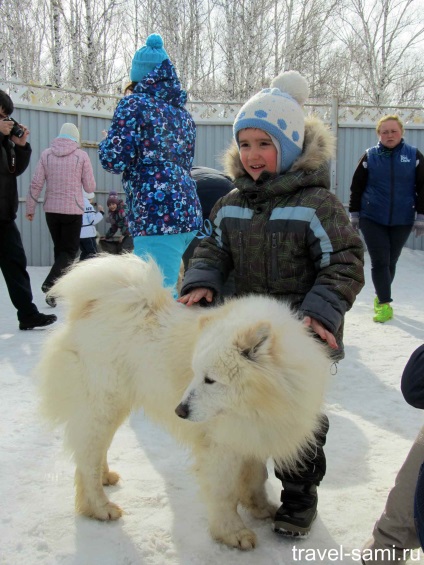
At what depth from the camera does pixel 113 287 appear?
2.24 meters

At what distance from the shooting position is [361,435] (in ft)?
9.86

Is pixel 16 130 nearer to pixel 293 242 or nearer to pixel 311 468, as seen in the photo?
pixel 293 242

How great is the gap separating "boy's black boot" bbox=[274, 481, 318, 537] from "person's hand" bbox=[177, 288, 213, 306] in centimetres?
85

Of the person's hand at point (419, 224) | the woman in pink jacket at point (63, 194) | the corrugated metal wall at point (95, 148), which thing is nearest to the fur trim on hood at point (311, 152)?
the person's hand at point (419, 224)

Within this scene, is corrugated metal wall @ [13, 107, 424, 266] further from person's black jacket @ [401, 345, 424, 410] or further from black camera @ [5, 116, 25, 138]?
person's black jacket @ [401, 345, 424, 410]

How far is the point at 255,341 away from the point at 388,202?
432 centimetres

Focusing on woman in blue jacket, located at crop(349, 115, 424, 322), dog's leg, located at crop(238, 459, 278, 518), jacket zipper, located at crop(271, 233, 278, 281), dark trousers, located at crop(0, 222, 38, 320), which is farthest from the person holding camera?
woman in blue jacket, located at crop(349, 115, 424, 322)

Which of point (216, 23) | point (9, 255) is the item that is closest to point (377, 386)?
point (9, 255)

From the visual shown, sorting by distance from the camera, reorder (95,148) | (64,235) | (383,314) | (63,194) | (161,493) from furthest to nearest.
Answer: (95,148) < (64,235) < (63,194) < (383,314) < (161,493)

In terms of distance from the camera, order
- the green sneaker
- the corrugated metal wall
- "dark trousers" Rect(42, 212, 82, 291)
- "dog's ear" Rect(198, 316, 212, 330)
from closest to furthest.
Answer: "dog's ear" Rect(198, 316, 212, 330)
the green sneaker
"dark trousers" Rect(42, 212, 82, 291)
the corrugated metal wall

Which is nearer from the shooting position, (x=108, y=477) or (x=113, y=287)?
(x=113, y=287)

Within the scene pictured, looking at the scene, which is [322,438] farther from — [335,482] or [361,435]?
[361,435]

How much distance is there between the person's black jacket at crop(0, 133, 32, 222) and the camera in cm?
455

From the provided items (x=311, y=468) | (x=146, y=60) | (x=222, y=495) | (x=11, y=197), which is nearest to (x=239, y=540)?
(x=222, y=495)
